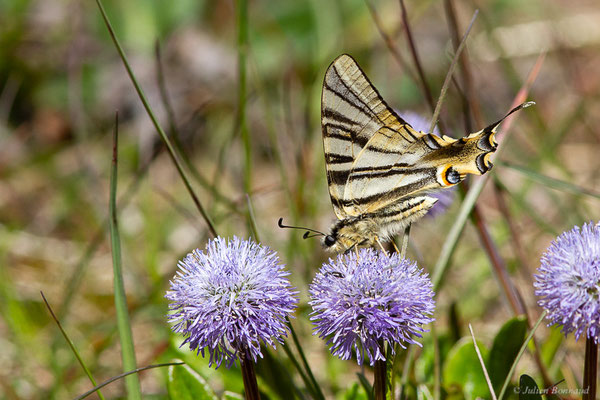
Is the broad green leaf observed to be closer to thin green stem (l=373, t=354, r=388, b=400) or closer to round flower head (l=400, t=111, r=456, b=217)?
round flower head (l=400, t=111, r=456, b=217)

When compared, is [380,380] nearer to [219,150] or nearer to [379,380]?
[379,380]

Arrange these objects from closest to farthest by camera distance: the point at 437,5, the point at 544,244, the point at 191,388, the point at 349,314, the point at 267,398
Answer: the point at 349,314, the point at 191,388, the point at 267,398, the point at 544,244, the point at 437,5

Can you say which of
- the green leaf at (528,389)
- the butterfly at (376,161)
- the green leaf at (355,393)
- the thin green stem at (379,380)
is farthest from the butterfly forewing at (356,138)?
the green leaf at (528,389)

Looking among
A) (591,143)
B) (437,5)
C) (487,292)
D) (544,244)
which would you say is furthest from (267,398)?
(437,5)

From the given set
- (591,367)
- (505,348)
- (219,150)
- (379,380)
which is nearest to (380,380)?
(379,380)

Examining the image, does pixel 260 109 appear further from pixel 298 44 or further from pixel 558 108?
pixel 558 108

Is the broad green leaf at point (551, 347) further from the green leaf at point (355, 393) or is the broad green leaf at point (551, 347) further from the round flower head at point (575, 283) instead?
the round flower head at point (575, 283)
